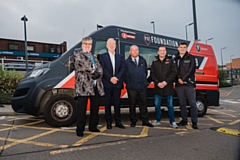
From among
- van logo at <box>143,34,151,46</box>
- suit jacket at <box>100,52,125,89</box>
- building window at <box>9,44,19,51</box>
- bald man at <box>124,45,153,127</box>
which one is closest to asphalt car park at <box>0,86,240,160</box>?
bald man at <box>124,45,153,127</box>

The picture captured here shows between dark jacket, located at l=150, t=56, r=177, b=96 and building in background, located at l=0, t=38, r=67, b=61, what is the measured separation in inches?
1152

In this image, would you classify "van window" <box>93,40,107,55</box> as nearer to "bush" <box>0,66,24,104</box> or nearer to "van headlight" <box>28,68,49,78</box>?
"van headlight" <box>28,68,49,78</box>

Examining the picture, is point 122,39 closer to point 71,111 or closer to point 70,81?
point 70,81

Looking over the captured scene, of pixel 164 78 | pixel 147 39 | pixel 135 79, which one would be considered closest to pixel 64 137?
pixel 135 79

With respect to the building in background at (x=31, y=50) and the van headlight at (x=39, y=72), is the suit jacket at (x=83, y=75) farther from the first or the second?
the building in background at (x=31, y=50)

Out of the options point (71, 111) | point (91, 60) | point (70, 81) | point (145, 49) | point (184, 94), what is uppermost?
point (145, 49)

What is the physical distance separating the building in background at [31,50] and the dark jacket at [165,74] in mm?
29271

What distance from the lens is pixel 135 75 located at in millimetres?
4984

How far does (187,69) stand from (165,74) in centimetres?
49

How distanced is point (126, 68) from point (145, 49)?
1.51m

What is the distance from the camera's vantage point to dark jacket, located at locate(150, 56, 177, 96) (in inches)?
201

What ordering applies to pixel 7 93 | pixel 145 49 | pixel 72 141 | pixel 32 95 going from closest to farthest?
pixel 72 141 → pixel 32 95 → pixel 145 49 → pixel 7 93

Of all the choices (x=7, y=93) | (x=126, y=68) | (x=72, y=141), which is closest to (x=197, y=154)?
(x=72, y=141)

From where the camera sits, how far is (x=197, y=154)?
3.24 metres
